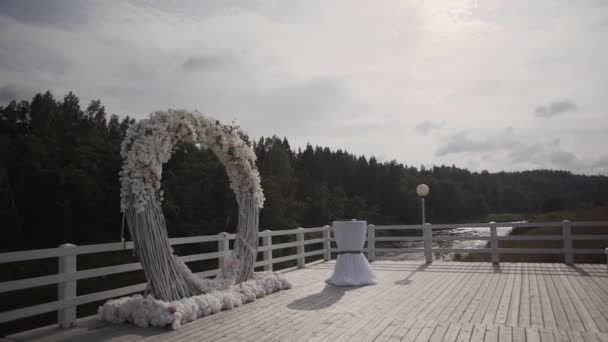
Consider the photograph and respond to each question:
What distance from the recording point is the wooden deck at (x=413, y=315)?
4.00 meters

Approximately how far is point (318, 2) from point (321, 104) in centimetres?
527

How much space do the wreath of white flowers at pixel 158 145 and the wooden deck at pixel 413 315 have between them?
1.46 meters

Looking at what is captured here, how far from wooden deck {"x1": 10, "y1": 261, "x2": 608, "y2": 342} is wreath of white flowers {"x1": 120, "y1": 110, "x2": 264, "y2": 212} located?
1.46 metres

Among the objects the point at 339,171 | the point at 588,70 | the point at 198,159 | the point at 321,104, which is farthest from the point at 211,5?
the point at 339,171

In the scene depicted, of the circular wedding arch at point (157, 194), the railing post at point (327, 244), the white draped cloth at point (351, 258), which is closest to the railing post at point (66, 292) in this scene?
the circular wedding arch at point (157, 194)

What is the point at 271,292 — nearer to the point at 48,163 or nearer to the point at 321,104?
the point at 321,104

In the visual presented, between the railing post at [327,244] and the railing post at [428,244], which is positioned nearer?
the railing post at [428,244]

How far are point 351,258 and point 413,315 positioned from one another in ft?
7.89

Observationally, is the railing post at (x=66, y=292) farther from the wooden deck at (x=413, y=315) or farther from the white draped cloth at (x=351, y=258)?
the white draped cloth at (x=351, y=258)

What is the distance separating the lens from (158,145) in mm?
5027

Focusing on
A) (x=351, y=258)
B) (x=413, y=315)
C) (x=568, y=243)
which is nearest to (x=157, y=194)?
(x=413, y=315)

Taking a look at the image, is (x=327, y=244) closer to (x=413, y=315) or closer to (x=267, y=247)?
(x=267, y=247)

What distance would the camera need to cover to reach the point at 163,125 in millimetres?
5121

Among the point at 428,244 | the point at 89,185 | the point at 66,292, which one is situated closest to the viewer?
the point at 66,292
